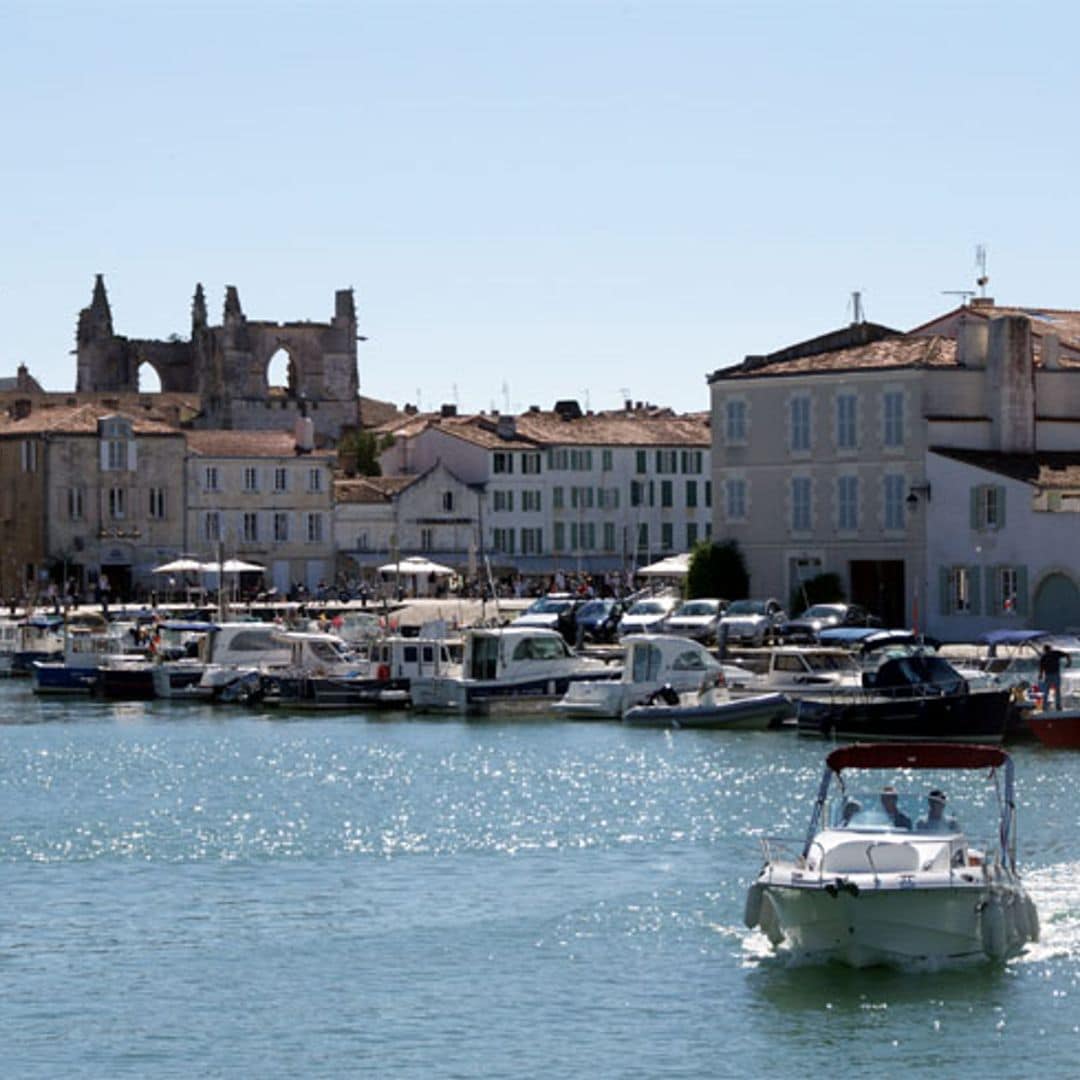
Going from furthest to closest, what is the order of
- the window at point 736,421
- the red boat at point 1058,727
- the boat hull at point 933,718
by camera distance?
1. the window at point 736,421
2. the boat hull at point 933,718
3. the red boat at point 1058,727

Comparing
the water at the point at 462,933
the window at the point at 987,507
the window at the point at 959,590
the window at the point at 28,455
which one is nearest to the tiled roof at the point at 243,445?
the window at the point at 28,455

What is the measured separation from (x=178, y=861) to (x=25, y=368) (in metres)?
135

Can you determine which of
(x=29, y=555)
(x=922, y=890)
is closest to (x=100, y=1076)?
(x=922, y=890)

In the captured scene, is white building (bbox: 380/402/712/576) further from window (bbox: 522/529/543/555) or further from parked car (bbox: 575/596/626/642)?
parked car (bbox: 575/596/626/642)

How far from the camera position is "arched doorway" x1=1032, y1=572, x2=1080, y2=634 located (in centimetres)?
7944

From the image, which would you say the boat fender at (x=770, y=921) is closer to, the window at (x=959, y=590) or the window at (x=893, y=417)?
the window at (x=959, y=590)

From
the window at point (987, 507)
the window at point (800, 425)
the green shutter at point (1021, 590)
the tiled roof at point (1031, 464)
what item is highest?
the window at point (800, 425)

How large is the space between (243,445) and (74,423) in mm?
7952

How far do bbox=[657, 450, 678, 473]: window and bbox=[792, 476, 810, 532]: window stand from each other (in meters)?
45.1

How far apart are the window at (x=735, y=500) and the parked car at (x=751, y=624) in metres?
5.29

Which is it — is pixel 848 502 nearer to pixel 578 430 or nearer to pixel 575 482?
pixel 575 482

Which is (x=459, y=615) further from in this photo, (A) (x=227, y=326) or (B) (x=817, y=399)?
(A) (x=227, y=326)

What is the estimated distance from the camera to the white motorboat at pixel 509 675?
73.2 metres

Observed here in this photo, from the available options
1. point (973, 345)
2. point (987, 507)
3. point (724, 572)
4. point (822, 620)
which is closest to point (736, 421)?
point (724, 572)
